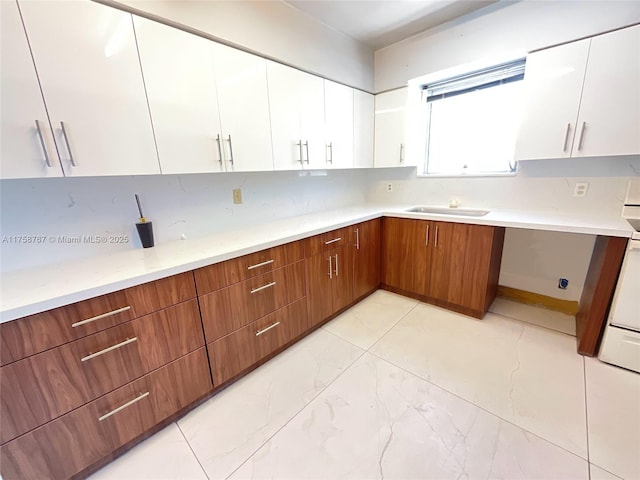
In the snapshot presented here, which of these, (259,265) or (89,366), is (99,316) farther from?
(259,265)

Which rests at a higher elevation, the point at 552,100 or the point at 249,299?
the point at 552,100

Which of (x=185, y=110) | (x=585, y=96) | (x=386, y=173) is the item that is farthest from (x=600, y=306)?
(x=185, y=110)

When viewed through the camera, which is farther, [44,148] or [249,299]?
[249,299]

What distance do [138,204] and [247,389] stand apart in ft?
4.25

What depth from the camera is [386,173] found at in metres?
3.08

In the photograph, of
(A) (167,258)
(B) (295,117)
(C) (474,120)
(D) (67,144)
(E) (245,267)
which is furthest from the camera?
(C) (474,120)

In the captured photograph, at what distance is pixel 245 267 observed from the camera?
61.2 inches

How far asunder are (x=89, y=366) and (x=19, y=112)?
1042 millimetres

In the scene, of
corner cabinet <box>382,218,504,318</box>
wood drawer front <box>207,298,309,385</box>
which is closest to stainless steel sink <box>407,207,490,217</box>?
corner cabinet <box>382,218,504,318</box>

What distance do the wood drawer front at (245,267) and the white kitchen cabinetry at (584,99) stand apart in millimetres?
1892

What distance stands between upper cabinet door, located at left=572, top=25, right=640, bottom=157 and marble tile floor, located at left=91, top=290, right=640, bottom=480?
1370 mm

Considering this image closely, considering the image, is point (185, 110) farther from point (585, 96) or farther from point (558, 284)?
point (558, 284)

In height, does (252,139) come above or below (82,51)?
below

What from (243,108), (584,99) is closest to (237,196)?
(243,108)
